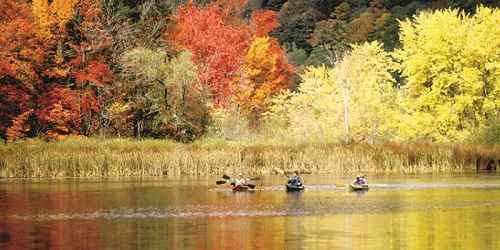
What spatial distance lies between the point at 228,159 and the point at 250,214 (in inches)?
816

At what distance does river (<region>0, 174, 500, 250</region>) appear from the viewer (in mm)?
30750

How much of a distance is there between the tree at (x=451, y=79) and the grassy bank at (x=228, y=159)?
7.01m

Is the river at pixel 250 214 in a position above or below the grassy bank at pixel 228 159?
below

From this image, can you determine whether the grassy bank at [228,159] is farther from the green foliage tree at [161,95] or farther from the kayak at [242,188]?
the kayak at [242,188]

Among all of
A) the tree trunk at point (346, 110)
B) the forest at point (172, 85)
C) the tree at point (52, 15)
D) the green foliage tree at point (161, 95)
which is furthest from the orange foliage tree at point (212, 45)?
the tree at point (52, 15)

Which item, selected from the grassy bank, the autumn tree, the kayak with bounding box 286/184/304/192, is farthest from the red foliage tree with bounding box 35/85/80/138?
the kayak with bounding box 286/184/304/192

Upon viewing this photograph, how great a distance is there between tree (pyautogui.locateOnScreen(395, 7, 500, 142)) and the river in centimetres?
1354

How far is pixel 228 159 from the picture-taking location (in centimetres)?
5972

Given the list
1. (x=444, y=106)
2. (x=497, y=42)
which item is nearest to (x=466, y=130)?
(x=444, y=106)

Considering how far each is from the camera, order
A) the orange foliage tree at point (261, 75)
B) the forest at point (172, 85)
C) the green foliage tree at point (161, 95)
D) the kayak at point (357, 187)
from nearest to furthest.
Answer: the kayak at point (357, 187), the forest at point (172, 85), the green foliage tree at point (161, 95), the orange foliage tree at point (261, 75)

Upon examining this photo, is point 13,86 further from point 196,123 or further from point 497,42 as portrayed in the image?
point 497,42

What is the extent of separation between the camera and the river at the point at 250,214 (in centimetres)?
3075

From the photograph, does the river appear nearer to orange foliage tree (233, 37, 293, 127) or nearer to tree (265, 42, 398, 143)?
tree (265, 42, 398, 143)

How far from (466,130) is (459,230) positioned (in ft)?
119
